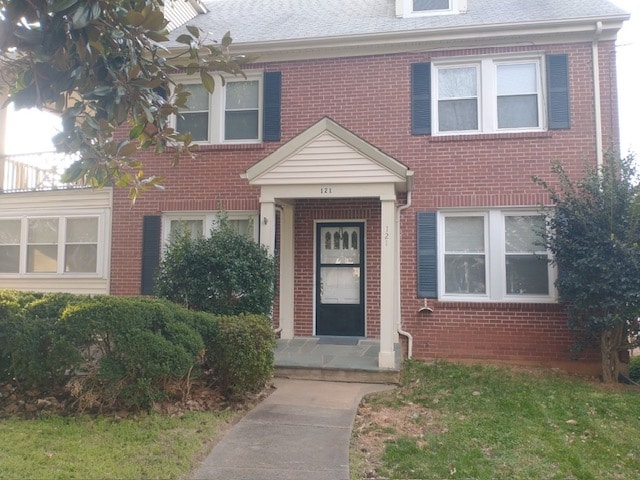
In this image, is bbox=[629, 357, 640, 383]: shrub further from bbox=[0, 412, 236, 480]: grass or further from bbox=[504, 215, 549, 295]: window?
bbox=[0, 412, 236, 480]: grass

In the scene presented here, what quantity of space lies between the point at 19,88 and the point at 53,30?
35.4 inches

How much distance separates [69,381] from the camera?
5.45 m

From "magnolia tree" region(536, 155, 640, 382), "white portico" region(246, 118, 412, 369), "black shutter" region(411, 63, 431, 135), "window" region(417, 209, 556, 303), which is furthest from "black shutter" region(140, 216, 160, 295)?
"magnolia tree" region(536, 155, 640, 382)

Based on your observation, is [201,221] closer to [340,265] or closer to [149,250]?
[149,250]

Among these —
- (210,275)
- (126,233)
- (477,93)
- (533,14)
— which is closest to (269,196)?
(210,275)

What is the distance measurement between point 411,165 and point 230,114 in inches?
145

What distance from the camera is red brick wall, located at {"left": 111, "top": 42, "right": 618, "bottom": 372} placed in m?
8.51

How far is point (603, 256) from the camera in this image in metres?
7.02

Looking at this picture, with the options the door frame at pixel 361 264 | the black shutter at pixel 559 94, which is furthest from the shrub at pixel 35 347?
the black shutter at pixel 559 94

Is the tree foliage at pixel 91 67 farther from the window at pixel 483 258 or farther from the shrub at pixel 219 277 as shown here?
the window at pixel 483 258

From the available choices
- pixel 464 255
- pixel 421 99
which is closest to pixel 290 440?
pixel 464 255

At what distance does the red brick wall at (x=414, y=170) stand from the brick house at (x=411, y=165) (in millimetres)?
24

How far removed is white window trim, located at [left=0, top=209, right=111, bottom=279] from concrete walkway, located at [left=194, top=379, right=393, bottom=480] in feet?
17.3

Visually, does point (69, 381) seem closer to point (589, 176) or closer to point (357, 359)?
point (357, 359)
